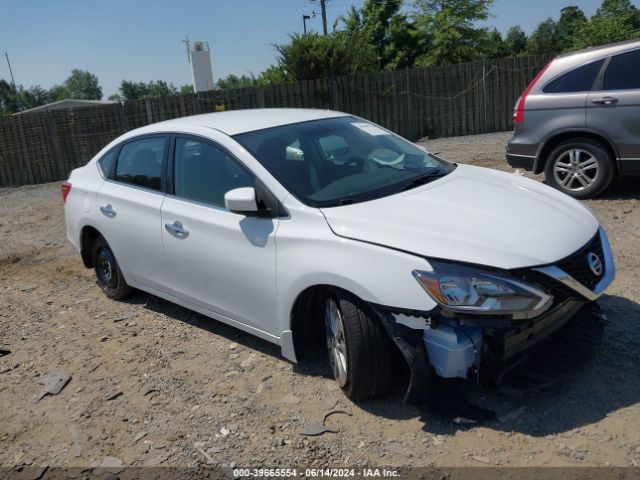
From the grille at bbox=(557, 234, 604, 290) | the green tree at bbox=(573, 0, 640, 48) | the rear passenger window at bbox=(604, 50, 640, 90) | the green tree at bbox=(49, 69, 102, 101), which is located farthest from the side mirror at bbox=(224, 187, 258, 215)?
the green tree at bbox=(49, 69, 102, 101)

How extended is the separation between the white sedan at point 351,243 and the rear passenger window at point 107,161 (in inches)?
9.5

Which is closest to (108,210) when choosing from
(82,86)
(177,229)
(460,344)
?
(177,229)

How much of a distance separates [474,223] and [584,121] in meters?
4.61

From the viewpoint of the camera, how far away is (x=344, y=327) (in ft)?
10.4

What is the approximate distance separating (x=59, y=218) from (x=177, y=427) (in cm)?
780

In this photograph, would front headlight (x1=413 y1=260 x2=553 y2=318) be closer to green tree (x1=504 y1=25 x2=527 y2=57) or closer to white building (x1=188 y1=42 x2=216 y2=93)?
white building (x1=188 y1=42 x2=216 y2=93)

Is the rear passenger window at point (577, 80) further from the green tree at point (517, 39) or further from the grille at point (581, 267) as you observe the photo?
the green tree at point (517, 39)

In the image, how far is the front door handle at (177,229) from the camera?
414 cm

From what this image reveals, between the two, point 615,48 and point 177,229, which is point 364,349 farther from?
point 615,48

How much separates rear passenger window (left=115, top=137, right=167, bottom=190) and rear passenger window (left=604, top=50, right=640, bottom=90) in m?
5.23

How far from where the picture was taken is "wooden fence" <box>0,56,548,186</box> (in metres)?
15.2

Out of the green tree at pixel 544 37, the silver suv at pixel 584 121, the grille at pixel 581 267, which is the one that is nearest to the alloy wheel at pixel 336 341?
the grille at pixel 581 267

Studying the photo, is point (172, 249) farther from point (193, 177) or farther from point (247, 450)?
point (247, 450)

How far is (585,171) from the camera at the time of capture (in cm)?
709
